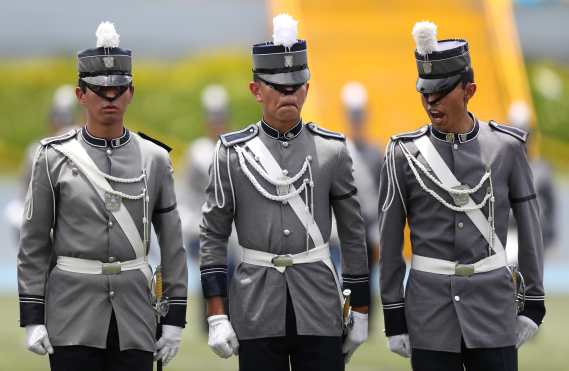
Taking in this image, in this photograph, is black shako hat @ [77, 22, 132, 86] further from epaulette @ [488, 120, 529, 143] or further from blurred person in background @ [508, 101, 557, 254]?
blurred person in background @ [508, 101, 557, 254]

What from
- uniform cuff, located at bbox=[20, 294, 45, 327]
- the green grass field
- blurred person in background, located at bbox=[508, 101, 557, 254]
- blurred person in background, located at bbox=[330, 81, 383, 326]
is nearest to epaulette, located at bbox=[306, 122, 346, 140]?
uniform cuff, located at bbox=[20, 294, 45, 327]

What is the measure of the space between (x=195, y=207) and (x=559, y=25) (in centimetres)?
1014

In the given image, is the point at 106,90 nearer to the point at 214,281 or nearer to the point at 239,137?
the point at 239,137

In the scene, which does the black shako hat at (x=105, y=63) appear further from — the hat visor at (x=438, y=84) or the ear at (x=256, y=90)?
the hat visor at (x=438, y=84)

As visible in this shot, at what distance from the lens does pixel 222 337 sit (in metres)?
6.90

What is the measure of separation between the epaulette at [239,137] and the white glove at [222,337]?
0.74 meters

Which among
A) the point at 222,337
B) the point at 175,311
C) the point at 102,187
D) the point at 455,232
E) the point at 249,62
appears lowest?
the point at 222,337

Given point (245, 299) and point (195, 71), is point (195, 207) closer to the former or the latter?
point (245, 299)

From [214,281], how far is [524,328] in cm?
132

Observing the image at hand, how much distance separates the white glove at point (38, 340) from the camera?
22.6 ft

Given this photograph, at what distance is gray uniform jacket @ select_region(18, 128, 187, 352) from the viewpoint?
696cm

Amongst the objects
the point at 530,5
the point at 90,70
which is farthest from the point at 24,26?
the point at 90,70

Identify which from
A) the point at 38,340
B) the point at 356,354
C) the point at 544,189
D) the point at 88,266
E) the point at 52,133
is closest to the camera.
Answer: the point at 38,340

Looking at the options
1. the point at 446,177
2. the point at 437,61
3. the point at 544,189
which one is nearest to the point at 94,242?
the point at 446,177
